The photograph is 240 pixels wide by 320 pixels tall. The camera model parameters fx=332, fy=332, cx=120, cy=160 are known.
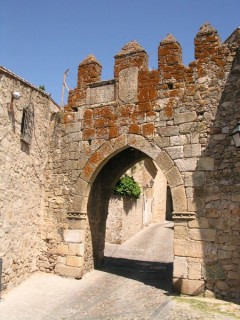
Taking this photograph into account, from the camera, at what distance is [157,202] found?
23.8 meters

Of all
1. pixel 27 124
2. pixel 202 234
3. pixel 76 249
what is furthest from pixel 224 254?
pixel 27 124

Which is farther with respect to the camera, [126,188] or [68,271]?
[126,188]

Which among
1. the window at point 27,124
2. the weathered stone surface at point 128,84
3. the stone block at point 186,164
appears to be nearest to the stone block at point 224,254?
the stone block at point 186,164

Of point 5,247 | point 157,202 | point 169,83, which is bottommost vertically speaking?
point 5,247

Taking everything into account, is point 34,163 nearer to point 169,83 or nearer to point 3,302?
point 3,302

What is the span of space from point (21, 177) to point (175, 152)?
3118mm

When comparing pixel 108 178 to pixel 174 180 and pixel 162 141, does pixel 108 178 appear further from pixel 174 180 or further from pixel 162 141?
pixel 174 180

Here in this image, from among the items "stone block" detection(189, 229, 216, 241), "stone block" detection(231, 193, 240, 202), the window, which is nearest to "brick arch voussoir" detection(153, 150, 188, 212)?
"stone block" detection(189, 229, 216, 241)

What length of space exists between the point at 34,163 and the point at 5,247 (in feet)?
6.49

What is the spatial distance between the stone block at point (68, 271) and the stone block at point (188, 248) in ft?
7.25

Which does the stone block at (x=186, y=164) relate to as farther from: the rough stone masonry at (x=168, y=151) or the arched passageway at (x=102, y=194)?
the arched passageway at (x=102, y=194)

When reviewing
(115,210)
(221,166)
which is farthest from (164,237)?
(221,166)

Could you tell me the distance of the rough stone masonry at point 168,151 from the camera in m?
5.85

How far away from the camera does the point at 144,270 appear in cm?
812
